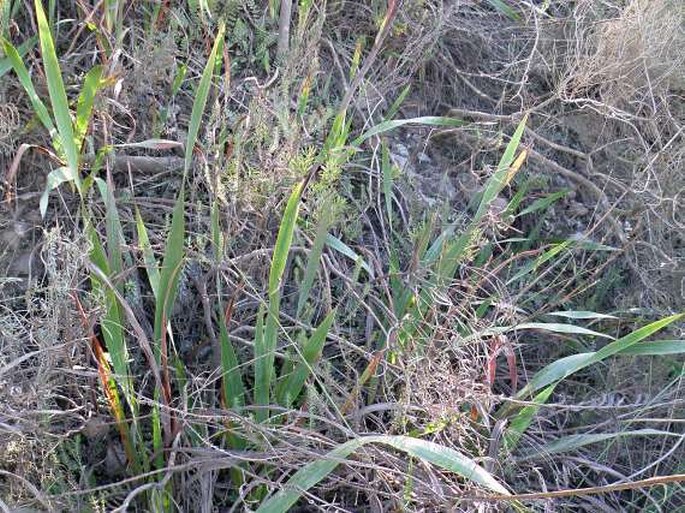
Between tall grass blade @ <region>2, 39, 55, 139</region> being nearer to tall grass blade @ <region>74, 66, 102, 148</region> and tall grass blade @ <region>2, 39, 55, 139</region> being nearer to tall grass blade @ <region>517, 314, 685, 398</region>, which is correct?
tall grass blade @ <region>74, 66, 102, 148</region>

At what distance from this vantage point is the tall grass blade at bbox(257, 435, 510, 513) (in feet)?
3.90

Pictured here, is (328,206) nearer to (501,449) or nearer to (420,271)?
(420,271)

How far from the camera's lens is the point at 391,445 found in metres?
1.23

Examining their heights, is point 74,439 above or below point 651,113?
below

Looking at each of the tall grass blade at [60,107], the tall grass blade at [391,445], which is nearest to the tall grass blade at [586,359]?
the tall grass blade at [391,445]

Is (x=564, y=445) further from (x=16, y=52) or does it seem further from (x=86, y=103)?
(x=16, y=52)

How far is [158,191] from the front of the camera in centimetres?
171

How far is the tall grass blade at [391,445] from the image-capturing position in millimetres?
1188

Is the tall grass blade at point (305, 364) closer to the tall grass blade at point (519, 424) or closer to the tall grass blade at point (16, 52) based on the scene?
the tall grass blade at point (519, 424)

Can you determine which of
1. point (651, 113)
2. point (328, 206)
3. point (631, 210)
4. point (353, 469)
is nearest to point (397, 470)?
point (353, 469)

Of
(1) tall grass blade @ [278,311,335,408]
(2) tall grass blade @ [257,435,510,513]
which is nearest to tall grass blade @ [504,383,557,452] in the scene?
(2) tall grass blade @ [257,435,510,513]

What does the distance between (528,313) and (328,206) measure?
0.62m

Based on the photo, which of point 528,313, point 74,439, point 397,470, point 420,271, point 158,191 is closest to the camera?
point 397,470

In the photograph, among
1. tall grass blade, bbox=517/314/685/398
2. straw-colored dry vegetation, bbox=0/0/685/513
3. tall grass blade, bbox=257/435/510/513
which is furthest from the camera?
tall grass blade, bbox=517/314/685/398
